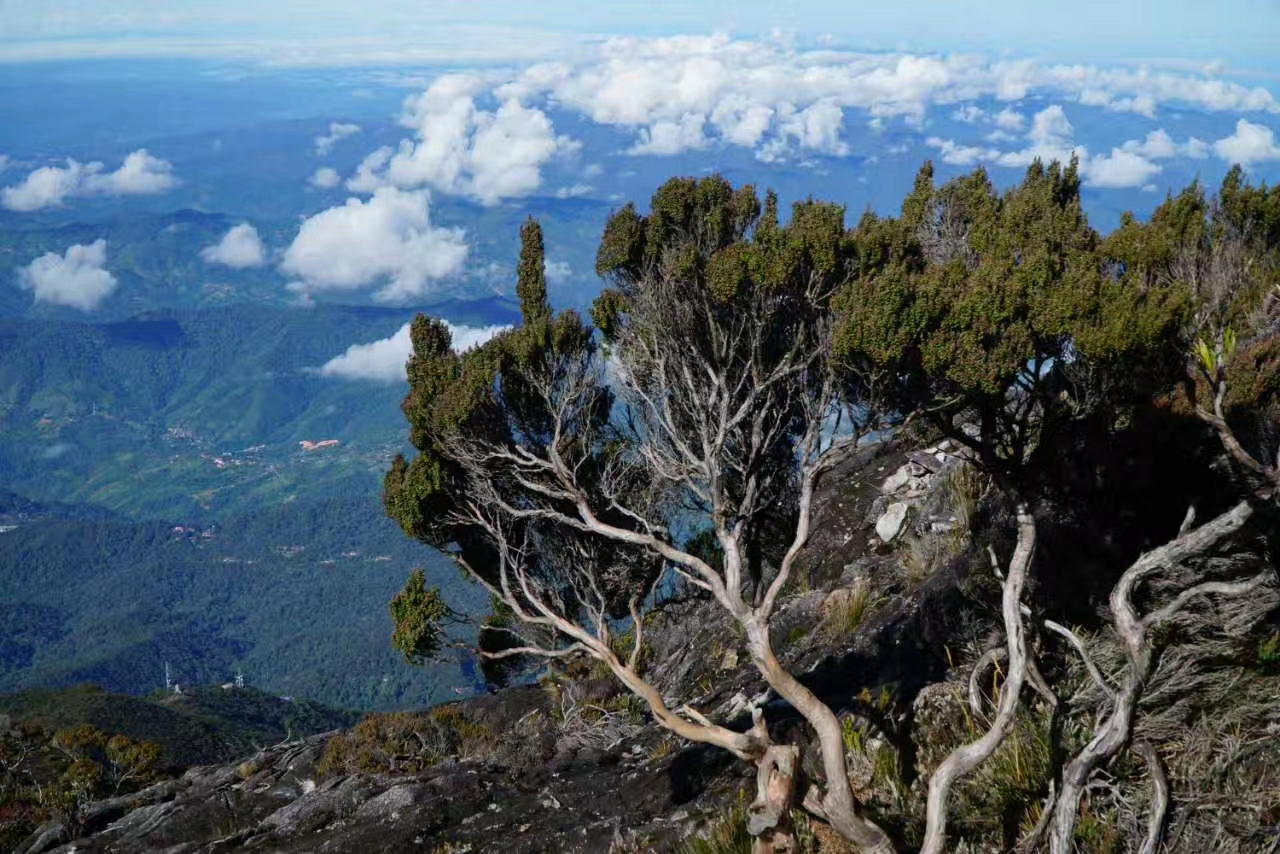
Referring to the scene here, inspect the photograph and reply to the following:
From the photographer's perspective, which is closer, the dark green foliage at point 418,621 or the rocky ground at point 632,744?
the rocky ground at point 632,744

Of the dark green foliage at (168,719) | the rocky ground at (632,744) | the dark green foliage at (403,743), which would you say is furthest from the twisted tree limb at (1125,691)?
the dark green foliage at (168,719)

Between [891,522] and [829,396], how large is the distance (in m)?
6.43

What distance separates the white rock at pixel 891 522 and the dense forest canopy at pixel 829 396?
1678 mm

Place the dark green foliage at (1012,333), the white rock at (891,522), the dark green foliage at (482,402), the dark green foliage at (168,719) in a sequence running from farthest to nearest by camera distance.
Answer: the dark green foliage at (168,719)
the white rock at (891,522)
the dark green foliage at (482,402)
the dark green foliage at (1012,333)

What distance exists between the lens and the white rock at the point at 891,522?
15930mm

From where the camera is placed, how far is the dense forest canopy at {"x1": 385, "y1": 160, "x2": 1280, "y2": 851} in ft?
22.8

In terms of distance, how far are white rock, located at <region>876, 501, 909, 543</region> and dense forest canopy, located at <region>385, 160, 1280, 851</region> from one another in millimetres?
1678

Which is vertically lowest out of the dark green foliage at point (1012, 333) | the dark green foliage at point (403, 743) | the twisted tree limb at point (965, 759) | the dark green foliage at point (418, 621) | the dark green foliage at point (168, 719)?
the dark green foliage at point (168, 719)

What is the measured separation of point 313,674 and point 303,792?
650ft

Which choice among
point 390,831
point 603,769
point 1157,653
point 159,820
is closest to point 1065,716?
point 1157,653

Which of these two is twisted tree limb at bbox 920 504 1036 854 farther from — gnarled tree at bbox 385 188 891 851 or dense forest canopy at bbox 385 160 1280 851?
gnarled tree at bbox 385 188 891 851

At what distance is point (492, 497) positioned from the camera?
13.9 m

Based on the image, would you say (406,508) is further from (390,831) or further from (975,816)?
(975,816)

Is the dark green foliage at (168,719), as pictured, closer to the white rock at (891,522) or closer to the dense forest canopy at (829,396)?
the dense forest canopy at (829,396)
